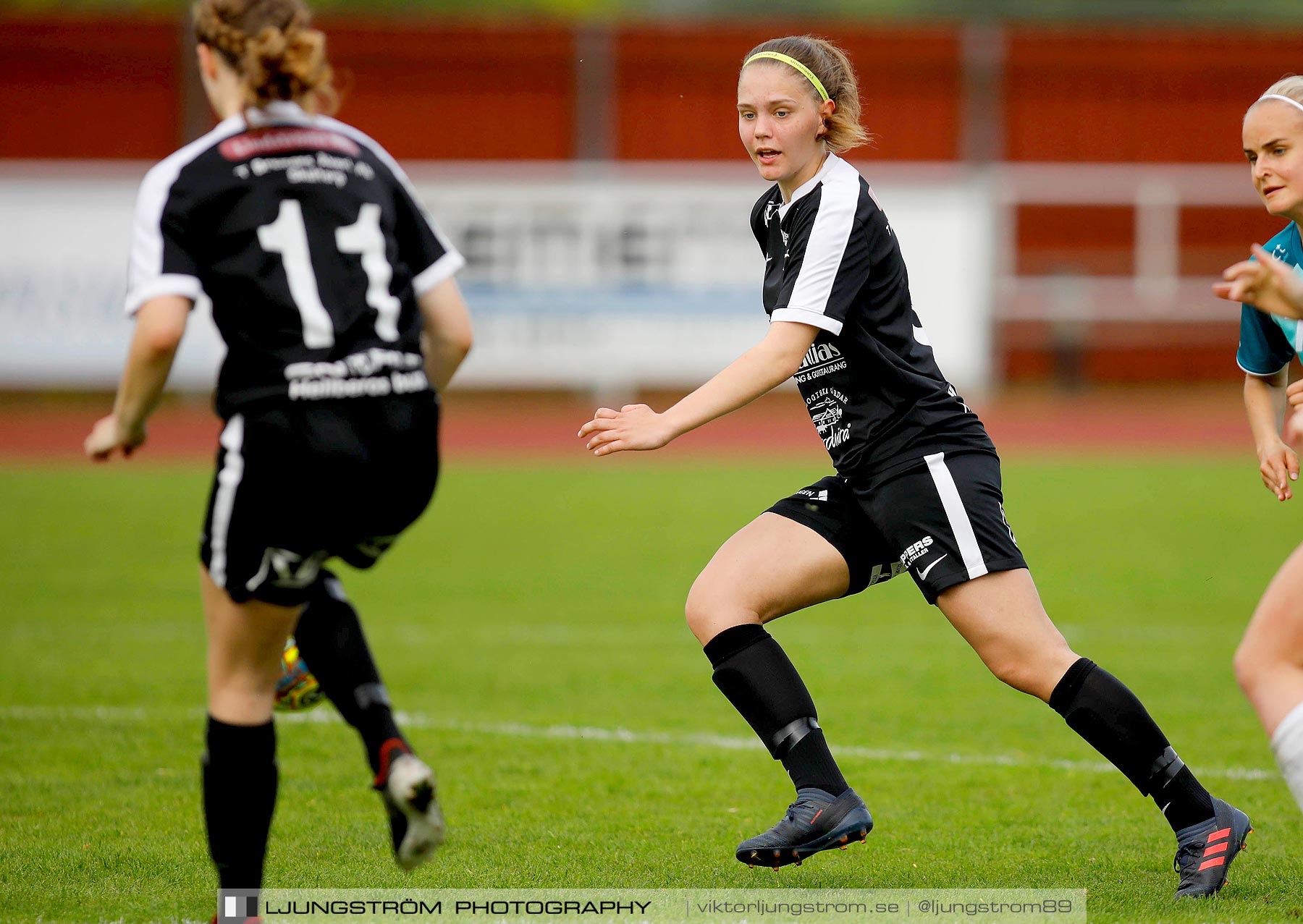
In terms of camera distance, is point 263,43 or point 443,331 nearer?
point 263,43

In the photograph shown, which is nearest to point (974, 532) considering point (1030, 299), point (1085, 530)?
point (1085, 530)

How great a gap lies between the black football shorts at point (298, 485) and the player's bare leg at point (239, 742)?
123 mm

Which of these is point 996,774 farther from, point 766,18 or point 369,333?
point 766,18

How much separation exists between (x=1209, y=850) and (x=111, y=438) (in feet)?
9.20

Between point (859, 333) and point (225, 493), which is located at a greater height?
point (859, 333)

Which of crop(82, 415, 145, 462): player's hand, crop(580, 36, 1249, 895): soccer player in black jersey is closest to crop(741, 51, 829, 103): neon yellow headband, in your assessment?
crop(580, 36, 1249, 895): soccer player in black jersey

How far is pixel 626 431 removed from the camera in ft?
11.1

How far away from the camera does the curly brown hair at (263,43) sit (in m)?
2.93

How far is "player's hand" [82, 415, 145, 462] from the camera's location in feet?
9.81

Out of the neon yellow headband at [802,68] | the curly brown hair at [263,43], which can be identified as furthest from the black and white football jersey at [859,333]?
the curly brown hair at [263,43]

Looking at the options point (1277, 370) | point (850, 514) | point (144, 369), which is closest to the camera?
point (144, 369)

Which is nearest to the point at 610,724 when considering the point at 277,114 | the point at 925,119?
the point at 277,114

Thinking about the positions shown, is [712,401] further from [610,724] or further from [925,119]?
[925,119]

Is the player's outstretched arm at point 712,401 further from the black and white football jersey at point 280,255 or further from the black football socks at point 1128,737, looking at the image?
the black football socks at point 1128,737
